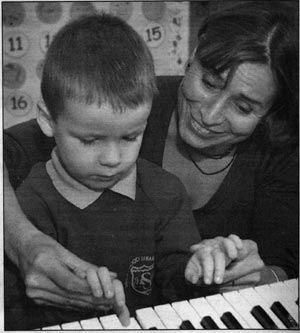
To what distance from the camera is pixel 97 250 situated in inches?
71.0

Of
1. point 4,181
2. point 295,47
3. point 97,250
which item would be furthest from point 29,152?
point 295,47

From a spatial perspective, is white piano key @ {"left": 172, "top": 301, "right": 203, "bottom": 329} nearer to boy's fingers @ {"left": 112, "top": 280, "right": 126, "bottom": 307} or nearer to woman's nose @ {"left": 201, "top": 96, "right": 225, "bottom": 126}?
boy's fingers @ {"left": 112, "top": 280, "right": 126, "bottom": 307}

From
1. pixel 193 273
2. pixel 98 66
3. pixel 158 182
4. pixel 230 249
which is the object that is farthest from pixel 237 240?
pixel 98 66

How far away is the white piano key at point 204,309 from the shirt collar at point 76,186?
313 millimetres

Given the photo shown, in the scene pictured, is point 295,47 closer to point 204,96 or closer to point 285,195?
point 204,96

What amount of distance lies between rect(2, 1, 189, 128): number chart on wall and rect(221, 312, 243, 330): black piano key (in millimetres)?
615

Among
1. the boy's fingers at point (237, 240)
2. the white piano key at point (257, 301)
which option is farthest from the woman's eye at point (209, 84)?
the white piano key at point (257, 301)

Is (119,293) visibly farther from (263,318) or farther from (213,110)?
(213,110)

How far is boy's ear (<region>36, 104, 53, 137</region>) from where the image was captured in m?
1.77

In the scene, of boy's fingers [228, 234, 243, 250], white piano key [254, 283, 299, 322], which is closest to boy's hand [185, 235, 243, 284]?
boy's fingers [228, 234, 243, 250]

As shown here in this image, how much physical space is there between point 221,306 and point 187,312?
0.09 metres

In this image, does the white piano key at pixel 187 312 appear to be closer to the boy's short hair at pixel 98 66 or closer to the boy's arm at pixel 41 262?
the boy's arm at pixel 41 262

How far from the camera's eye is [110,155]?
1752mm

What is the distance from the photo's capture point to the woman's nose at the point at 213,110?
175 centimetres
